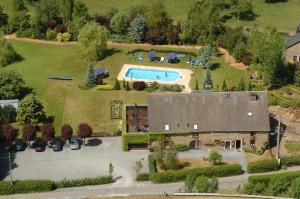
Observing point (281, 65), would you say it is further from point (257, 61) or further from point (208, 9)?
point (208, 9)

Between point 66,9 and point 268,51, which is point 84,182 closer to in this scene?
point 268,51

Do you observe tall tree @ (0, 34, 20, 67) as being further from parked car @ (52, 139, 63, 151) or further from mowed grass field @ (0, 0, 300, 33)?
parked car @ (52, 139, 63, 151)

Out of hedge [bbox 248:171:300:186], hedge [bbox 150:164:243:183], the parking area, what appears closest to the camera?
hedge [bbox 248:171:300:186]

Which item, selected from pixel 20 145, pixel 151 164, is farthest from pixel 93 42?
pixel 151 164

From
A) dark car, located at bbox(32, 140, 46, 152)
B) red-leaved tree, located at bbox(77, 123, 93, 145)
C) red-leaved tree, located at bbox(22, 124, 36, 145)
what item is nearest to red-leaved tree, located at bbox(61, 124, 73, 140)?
red-leaved tree, located at bbox(77, 123, 93, 145)

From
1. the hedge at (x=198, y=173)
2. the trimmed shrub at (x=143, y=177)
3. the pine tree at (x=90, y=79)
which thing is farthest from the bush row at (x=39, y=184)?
the pine tree at (x=90, y=79)

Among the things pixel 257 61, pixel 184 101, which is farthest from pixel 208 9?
pixel 184 101

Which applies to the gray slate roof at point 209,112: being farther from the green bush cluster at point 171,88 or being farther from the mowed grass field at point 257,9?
the mowed grass field at point 257,9
